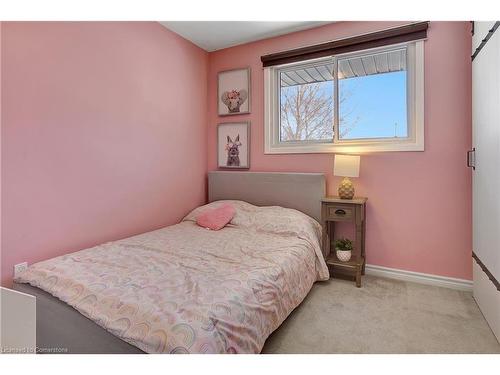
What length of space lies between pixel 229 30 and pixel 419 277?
314cm

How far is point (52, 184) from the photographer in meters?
1.91

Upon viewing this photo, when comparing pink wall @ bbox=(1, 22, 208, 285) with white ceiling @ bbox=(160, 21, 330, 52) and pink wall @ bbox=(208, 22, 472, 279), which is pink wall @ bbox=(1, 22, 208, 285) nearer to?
white ceiling @ bbox=(160, 21, 330, 52)

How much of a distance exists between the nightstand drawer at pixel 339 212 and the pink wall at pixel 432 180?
13.3 inches

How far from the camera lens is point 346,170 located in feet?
8.35

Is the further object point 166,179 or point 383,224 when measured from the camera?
point 166,179

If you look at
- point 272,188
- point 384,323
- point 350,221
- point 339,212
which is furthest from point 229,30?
point 384,323

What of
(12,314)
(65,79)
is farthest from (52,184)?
(12,314)

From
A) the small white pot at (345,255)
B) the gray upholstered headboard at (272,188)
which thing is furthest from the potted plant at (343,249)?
the gray upholstered headboard at (272,188)

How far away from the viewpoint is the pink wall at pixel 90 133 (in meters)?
1.74

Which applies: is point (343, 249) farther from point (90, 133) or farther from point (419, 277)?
point (90, 133)

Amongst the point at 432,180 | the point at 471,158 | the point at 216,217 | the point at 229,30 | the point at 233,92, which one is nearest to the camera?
the point at 471,158

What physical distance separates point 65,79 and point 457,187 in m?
3.26

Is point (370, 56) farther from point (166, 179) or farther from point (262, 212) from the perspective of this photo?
point (166, 179)
